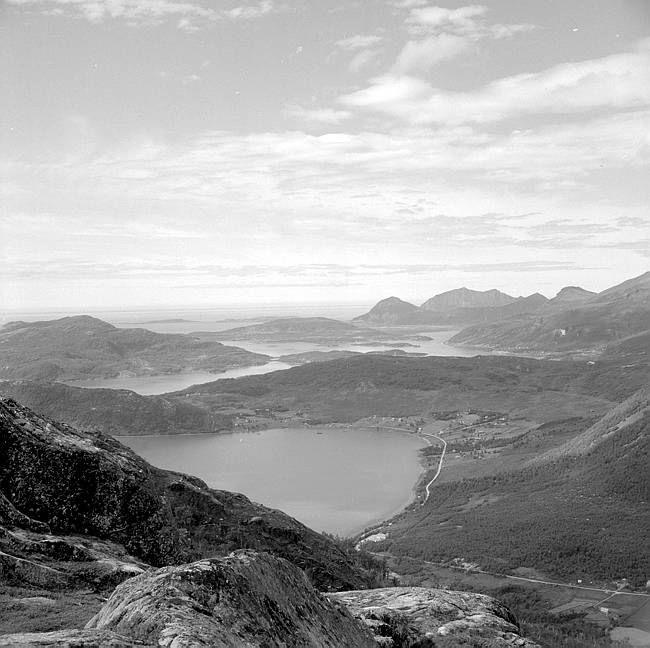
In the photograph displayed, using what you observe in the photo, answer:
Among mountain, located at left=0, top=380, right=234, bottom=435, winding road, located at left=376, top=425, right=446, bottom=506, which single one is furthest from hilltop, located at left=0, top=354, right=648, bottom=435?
winding road, located at left=376, top=425, right=446, bottom=506

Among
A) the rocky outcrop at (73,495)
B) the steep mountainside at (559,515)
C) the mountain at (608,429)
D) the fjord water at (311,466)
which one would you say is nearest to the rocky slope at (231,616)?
the rocky outcrop at (73,495)

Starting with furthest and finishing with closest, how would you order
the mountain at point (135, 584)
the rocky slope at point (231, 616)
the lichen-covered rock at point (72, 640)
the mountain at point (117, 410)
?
the mountain at point (117, 410), the mountain at point (135, 584), the rocky slope at point (231, 616), the lichen-covered rock at point (72, 640)

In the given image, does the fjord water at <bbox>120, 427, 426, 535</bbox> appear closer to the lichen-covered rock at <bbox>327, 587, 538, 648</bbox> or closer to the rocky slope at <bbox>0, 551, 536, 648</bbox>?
the lichen-covered rock at <bbox>327, 587, 538, 648</bbox>

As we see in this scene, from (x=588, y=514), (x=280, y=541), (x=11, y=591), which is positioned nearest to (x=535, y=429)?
(x=588, y=514)

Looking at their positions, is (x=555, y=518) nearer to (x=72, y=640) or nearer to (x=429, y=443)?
(x=429, y=443)

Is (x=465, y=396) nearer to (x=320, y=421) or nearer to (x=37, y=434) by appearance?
(x=320, y=421)

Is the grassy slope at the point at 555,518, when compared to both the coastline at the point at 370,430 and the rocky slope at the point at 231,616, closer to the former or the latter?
the coastline at the point at 370,430
